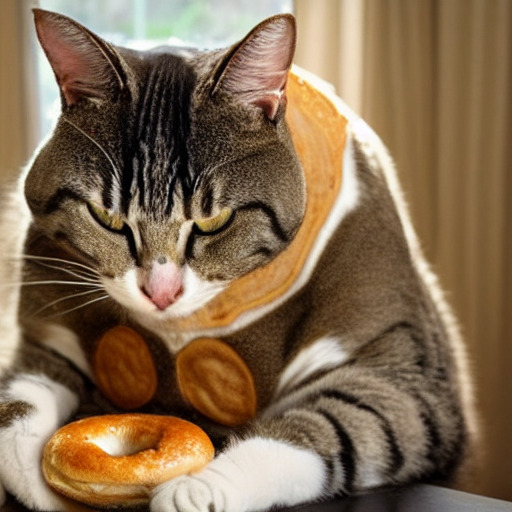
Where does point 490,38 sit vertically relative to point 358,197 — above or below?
above

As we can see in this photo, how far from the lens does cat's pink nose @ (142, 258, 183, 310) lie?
74cm

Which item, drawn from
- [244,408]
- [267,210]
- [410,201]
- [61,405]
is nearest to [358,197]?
[267,210]

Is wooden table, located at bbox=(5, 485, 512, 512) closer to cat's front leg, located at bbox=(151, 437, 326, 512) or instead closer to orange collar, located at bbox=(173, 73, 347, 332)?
cat's front leg, located at bbox=(151, 437, 326, 512)

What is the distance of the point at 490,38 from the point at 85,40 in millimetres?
993

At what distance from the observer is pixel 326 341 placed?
34.4 inches

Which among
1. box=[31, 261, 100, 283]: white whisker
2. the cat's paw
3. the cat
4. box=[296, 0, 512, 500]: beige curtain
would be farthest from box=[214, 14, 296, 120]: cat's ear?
box=[296, 0, 512, 500]: beige curtain

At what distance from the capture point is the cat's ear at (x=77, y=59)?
2.41 ft

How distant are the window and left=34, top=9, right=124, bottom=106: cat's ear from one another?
2.95ft

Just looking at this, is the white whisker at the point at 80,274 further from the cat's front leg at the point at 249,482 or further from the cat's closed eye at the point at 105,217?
the cat's front leg at the point at 249,482

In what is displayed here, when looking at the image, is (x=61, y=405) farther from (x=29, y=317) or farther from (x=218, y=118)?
(x=218, y=118)

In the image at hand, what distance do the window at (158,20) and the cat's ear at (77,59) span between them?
900 millimetres

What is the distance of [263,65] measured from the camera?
2.43 ft

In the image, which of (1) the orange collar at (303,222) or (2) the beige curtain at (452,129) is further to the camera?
(2) the beige curtain at (452,129)

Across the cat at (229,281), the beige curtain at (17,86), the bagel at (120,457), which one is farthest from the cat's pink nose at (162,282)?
the beige curtain at (17,86)
